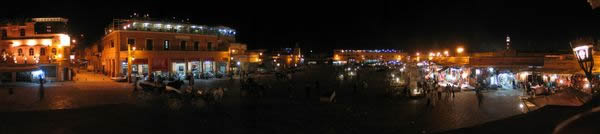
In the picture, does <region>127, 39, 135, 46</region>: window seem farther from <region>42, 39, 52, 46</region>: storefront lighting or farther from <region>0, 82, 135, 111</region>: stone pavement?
<region>0, 82, 135, 111</region>: stone pavement

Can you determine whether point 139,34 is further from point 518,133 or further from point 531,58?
point 518,133

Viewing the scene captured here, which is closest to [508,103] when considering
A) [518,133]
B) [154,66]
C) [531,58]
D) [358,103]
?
[358,103]

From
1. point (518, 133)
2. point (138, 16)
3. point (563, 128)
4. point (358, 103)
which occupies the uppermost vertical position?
point (138, 16)

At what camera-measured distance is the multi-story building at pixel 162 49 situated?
3800 cm

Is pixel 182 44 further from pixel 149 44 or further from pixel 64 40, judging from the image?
pixel 64 40

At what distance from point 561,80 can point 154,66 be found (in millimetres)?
34976

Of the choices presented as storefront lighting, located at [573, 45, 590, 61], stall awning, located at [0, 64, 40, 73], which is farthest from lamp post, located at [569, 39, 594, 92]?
stall awning, located at [0, 64, 40, 73]

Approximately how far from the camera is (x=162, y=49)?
40781mm

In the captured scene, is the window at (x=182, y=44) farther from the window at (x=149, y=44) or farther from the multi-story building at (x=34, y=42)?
the multi-story building at (x=34, y=42)

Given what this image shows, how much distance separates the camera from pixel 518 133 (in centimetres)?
347

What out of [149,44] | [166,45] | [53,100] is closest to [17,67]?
[53,100]

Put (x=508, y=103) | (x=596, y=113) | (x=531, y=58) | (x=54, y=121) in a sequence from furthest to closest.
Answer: (x=531, y=58) < (x=508, y=103) < (x=54, y=121) < (x=596, y=113)

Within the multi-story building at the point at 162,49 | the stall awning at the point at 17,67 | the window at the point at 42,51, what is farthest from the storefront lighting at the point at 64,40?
the stall awning at the point at 17,67

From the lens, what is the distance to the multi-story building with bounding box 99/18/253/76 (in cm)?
3800
